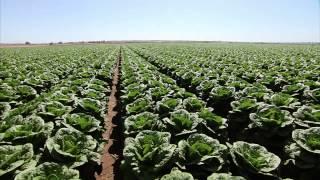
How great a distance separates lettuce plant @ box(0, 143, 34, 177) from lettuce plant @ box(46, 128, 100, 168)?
29 cm

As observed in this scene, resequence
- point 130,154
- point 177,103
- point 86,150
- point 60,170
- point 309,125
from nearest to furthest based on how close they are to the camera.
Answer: point 60,170, point 130,154, point 86,150, point 309,125, point 177,103

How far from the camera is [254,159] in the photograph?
3922mm

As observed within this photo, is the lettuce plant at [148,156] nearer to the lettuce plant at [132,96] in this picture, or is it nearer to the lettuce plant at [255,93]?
the lettuce plant at [132,96]

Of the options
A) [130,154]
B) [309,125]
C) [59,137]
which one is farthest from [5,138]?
[309,125]

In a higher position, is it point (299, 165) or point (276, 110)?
point (276, 110)

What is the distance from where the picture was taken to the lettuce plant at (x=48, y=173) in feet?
11.3

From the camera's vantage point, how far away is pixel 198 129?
543 centimetres

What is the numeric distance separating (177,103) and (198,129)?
1.37 meters

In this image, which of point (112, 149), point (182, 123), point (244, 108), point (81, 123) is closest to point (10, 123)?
point (81, 123)

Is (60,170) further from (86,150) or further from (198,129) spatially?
(198,129)

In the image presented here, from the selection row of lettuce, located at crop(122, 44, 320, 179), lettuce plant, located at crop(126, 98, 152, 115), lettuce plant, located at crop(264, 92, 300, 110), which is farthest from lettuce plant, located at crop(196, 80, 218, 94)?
lettuce plant, located at crop(126, 98, 152, 115)

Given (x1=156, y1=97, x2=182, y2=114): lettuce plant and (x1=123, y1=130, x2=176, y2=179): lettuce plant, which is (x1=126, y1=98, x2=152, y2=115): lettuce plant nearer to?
(x1=156, y1=97, x2=182, y2=114): lettuce plant

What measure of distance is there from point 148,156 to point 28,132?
1.97m

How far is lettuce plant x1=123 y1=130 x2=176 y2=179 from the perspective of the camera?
3.97m
